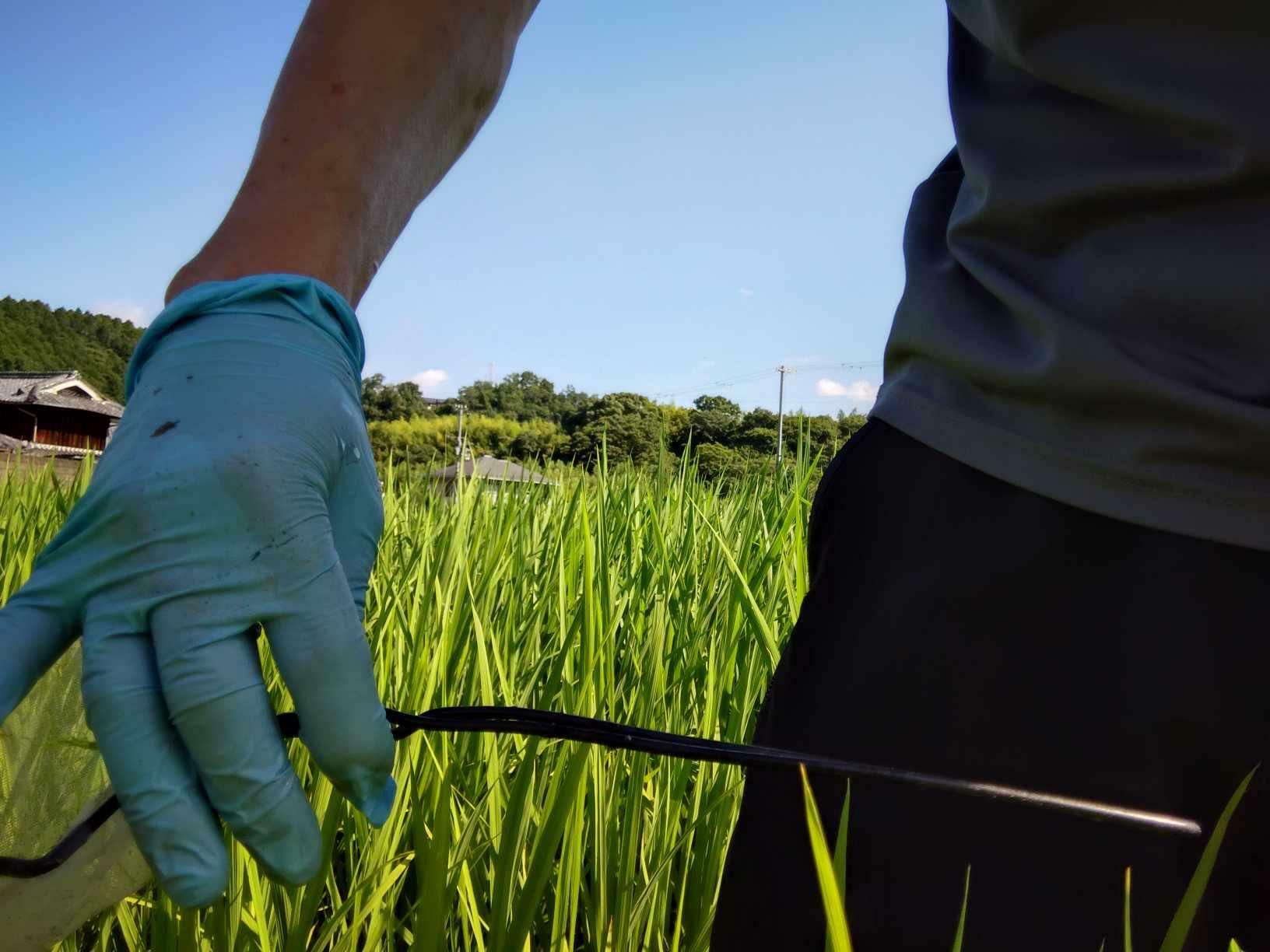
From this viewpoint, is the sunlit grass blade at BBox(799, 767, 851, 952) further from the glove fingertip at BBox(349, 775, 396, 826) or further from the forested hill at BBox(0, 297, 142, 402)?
the forested hill at BBox(0, 297, 142, 402)

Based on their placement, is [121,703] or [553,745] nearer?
[121,703]

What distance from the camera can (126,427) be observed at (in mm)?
574

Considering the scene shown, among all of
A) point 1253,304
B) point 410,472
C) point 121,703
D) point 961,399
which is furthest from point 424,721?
point 410,472

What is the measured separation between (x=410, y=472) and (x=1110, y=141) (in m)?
2.94

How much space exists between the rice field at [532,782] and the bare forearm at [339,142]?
1.30 ft

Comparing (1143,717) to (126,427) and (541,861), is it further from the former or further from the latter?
(126,427)

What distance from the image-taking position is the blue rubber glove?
501 millimetres

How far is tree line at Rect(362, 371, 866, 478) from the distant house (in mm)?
9509

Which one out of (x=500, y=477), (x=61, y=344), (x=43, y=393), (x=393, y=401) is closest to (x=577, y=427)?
(x=43, y=393)

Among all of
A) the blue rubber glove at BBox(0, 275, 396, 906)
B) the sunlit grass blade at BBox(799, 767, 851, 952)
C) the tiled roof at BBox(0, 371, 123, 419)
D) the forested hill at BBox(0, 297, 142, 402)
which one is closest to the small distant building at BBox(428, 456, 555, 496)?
the blue rubber glove at BBox(0, 275, 396, 906)

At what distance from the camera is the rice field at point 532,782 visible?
0.81 metres

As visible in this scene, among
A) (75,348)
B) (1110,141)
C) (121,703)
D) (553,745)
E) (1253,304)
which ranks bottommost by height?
(553,745)

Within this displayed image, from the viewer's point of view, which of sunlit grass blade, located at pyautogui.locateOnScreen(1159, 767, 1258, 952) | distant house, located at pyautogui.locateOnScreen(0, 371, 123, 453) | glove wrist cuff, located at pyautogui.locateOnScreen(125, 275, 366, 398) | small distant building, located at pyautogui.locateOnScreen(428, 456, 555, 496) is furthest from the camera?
distant house, located at pyautogui.locateOnScreen(0, 371, 123, 453)

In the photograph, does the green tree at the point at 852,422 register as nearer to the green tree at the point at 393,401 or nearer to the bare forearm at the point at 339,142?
the bare forearm at the point at 339,142
